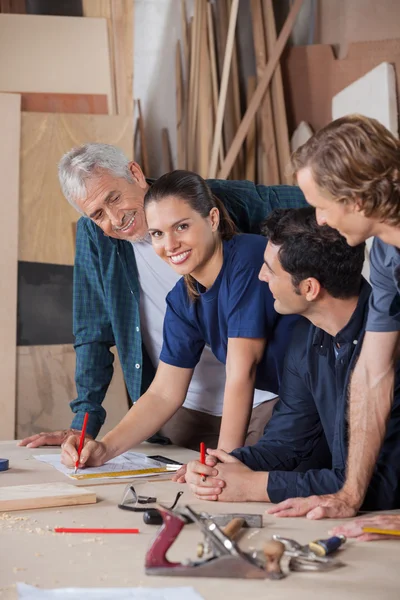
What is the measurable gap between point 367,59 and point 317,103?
1.64ft

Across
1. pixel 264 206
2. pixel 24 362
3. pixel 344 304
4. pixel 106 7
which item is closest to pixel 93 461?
pixel 344 304

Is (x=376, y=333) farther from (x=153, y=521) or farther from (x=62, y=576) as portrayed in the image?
(x=62, y=576)

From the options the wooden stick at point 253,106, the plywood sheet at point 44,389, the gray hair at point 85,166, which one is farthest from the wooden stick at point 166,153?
the gray hair at point 85,166

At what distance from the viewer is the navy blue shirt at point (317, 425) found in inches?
73.1

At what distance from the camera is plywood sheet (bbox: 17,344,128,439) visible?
4.08 meters

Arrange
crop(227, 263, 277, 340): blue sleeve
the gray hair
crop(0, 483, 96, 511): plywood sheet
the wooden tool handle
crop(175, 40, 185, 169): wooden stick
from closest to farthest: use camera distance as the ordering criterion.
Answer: the wooden tool handle < crop(0, 483, 96, 511): plywood sheet < crop(227, 263, 277, 340): blue sleeve < the gray hair < crop(175, 40, 185, 169): wooden stick

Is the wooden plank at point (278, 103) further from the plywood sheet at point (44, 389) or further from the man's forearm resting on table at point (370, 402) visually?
the man's forearm resting on table at point (370, 402)

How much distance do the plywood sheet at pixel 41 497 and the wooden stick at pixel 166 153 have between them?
349 centimetres

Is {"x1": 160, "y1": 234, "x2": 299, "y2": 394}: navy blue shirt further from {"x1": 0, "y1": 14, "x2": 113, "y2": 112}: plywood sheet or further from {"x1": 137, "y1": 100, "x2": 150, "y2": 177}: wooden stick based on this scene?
{"x1": 137, "y1": 100, "x2": 150, "y2": 177}: wooden stick

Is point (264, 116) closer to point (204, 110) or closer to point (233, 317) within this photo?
point (204, 110)

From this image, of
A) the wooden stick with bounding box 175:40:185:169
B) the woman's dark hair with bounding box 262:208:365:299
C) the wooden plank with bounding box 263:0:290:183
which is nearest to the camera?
the woman's dark hair with bounding box 262:208:365:299

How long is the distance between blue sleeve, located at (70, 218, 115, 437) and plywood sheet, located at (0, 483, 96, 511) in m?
1.09

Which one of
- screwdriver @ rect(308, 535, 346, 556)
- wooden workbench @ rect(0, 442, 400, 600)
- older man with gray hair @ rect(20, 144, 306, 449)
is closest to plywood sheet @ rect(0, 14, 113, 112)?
older man with gray hair @ rect(20, 144, 306, 449)

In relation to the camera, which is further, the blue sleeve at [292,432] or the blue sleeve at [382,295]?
the blue sleeve at [292,432]
